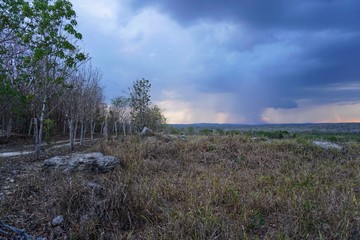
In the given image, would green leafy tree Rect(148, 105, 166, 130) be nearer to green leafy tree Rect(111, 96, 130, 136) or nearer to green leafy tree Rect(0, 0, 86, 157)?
green leafy tree Rect(111, 96, 130, 136)

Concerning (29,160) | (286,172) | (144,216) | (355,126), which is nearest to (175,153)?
(286,172)

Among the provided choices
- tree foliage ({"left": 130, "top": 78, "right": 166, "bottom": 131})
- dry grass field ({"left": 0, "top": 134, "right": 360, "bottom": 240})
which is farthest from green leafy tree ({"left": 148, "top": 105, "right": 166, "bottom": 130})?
dry grass field ({"left": 0, "top": 134, "right": 360, "bottom": 240})

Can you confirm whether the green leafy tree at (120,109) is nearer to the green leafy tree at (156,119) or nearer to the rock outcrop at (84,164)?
the green leafy tree at (156,119)

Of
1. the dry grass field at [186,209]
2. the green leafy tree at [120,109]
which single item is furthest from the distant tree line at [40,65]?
the green leafy tree at [120,109]

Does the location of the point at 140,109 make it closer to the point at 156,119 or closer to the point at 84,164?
the point at 156,119

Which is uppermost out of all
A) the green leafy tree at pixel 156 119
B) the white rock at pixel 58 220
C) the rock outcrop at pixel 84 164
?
the green leafy tree at pixel 156 119

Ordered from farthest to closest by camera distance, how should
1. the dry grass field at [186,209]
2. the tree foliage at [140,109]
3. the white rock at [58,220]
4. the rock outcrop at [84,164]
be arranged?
the tree foliage at [140,109] < the rock outcrop at [84,164] < the white rock at [58,220] < the dry grass field at [186,209]

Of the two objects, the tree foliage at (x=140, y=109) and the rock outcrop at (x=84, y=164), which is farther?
the tree foliage at (x=140, y=109)

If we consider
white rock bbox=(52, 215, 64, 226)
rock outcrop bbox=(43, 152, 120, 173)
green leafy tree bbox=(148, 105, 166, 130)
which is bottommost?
white rock bbox=(52, 215, 64, 226)

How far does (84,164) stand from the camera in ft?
21.9

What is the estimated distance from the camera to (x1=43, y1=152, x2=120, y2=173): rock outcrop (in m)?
6.57

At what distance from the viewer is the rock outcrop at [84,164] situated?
6566 millimetres

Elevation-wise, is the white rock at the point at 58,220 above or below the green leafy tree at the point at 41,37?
below

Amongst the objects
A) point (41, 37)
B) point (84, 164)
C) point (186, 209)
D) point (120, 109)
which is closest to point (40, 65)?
point (41, 37)
